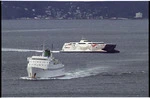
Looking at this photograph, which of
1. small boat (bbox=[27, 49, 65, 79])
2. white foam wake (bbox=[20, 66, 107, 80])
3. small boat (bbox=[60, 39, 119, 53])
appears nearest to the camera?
white foam wake (bbox=[20, 66, 107, 80])

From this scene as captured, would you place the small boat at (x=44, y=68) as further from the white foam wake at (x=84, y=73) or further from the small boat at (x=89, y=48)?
the small boat at (x=89, y=48)

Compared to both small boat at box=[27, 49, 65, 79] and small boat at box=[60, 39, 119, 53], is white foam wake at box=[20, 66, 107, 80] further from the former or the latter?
small boat at box=[60, 39, 119, 53]

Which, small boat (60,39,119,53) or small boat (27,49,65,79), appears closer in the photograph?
small boat (27,49,65,79)

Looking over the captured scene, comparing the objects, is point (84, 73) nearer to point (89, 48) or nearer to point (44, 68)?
point (44, 68)

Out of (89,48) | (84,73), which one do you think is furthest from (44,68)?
(89,48)

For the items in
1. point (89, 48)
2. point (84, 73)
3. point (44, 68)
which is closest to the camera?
point (84, 73)

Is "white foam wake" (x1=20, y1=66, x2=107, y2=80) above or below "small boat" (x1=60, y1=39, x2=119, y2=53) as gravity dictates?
below

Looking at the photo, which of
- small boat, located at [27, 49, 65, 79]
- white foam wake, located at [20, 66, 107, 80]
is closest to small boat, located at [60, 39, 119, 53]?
white foam wake, located at [20, 66, 107, 80]

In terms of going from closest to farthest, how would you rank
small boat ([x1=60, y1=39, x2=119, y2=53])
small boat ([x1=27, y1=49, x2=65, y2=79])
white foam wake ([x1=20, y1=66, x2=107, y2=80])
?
white foam wake ([x1=20, y1=66, x2=107, y2=80])
small boat ([x1=27, y1=49, x2=65, y2=79])
small boat ([x1=60, y1=39, x2=119, y2=53])

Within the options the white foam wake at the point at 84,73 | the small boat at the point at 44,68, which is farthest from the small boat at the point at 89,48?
the small boat at the point at 44,68
